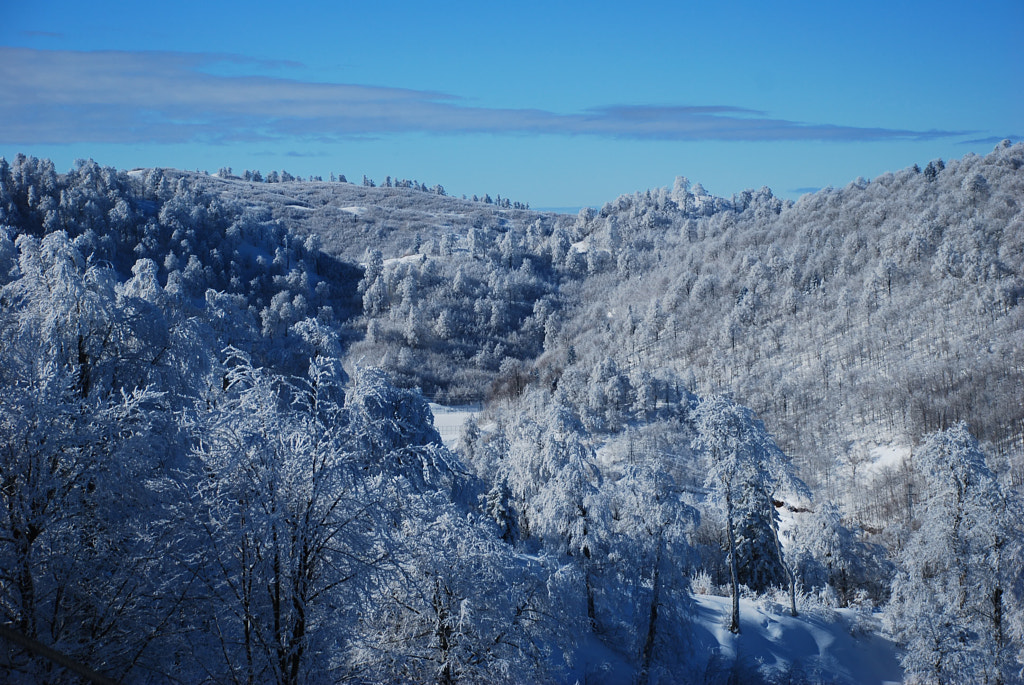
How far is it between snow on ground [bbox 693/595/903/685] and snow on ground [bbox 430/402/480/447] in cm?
5492

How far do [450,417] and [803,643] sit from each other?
7216cm

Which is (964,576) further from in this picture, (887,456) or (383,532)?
(887,456)

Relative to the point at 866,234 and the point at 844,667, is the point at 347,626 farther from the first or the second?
the point at 866,234

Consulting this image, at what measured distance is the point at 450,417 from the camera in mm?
93125

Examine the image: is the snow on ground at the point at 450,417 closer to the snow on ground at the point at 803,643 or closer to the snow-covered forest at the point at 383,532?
the snow-covered forest at the point at 383,532

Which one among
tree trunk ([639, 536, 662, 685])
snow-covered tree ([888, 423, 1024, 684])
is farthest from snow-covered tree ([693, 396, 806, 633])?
snow-covered tree ([888, 423, 1024, 684])

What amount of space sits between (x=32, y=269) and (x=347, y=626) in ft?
30.4

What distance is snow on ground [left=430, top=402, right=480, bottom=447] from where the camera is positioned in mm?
82756

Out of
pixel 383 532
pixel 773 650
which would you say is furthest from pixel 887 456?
pixel 383 532

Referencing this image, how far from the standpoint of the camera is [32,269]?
43.4 ft

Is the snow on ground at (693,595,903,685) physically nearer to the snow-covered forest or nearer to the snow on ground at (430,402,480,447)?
the snow-covered forest

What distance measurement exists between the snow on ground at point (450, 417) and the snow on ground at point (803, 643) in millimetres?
54923

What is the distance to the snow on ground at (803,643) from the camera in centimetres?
2198

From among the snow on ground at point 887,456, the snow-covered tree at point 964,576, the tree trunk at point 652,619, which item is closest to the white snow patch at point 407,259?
the snow on ground at point 887,456
